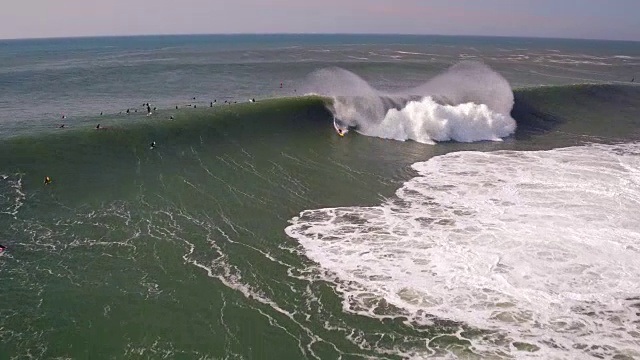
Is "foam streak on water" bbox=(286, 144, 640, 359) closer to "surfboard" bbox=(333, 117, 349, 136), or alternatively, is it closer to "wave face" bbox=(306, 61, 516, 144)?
"wave face" bbox=(306, 61, 516, 144)

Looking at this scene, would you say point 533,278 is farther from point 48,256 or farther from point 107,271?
point 48,256

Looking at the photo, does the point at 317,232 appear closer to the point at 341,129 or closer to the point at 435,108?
the point at 341,129

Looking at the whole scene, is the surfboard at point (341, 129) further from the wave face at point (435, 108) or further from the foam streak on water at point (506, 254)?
the foam streak on water at point (506, 254)

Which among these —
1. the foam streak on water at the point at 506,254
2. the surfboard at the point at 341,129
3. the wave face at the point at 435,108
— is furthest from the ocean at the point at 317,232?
the surfboard at the point at 341,129

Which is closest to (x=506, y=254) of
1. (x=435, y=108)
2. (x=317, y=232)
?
(x=317, y=232)

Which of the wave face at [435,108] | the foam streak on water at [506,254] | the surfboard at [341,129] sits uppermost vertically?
the wave face at [435,108]

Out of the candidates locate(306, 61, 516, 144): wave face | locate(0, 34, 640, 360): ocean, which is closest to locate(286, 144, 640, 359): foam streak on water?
locate(0, 34, 640, 360): ocean

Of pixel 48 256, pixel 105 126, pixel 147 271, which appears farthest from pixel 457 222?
pixel 105 126
